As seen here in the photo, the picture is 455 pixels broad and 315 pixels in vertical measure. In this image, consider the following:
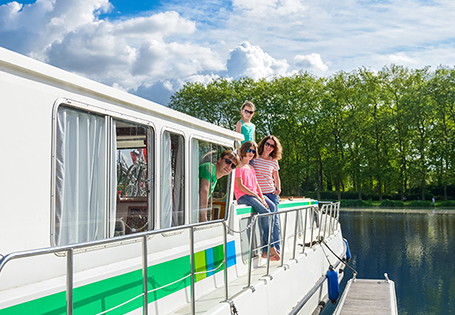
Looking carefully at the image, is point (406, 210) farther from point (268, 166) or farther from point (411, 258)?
point (268, 166)

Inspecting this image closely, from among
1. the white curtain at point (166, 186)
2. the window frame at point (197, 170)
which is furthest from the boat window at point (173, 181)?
the window frame at point (197, 170)

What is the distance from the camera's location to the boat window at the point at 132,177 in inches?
139

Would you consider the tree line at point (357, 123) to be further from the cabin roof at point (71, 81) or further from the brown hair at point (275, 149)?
the cabin roof at point (71, 81)

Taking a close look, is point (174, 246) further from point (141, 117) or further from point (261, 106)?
point (261, 106)

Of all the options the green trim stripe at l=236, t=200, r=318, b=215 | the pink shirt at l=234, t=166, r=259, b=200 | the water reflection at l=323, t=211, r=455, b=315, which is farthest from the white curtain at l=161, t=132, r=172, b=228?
the water reflection at l=323, t=211, r=455, b=315

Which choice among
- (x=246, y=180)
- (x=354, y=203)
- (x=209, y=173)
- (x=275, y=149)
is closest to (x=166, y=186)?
(x=209, y=173)

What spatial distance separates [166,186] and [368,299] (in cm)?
655

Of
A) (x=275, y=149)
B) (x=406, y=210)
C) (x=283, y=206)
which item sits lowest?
(x=406, y=210)

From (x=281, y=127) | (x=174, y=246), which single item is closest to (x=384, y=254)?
(x=174, y=246)

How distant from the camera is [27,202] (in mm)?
2725

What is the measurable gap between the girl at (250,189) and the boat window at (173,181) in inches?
63.4

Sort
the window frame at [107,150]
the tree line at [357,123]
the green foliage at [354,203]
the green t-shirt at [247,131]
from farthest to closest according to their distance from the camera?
the tree line at [357,123], the green foliage at [354,203], the green t-shirt at [247,131], the window frame at [107,150]

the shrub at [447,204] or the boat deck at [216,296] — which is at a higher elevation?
the boat deck at [216,296]

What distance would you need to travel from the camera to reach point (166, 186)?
4.16 meters
